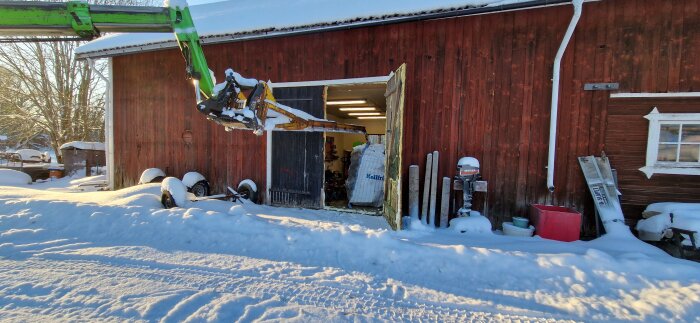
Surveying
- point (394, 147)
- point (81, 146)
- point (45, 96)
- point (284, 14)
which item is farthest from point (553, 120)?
point (45, 96)

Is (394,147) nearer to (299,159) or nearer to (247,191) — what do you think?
(299,159)

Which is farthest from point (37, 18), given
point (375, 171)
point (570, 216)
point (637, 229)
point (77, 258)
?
point (637, 229)

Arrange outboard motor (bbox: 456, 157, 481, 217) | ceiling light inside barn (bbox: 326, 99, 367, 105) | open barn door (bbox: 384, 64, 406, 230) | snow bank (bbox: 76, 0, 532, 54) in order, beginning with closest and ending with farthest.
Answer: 1. open barn door (bbox: 384, 64, 406, 230)
2. outboard motor (bbox: 456, 157, 481, 217)
3. snow bank (bbox: 76, 0, 532, 54)
4. ceiling light inside barn (bbox: 326, 99, 367, 105)

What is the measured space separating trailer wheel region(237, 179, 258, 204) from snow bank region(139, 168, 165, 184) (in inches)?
89.6

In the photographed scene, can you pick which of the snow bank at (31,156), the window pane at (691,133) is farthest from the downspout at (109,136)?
the snow bank at (31,156)

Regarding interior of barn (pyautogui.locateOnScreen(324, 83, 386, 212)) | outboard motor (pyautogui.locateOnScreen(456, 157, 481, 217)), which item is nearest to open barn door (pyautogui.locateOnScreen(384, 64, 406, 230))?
interior of barn (pyautogui.locateOnScreen(324, 83, 386, 212))

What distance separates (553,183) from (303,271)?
412 centimetres

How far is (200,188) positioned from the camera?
664cm

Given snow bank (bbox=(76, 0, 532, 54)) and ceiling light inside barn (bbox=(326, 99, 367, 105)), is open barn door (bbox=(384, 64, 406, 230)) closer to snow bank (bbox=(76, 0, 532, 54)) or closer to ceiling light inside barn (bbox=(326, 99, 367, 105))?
snow bank (bbox=(76, 0, 532, 54))

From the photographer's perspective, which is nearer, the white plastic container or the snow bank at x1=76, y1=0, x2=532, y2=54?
the white plastic container

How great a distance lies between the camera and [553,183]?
4.68 metres

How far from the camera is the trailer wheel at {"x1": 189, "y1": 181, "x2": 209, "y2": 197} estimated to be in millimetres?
6520

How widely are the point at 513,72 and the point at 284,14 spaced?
4.52 meters

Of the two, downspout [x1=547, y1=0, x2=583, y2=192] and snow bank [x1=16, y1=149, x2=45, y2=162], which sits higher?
downspout [x1=547, y1=0, x2=583, y2=192]
